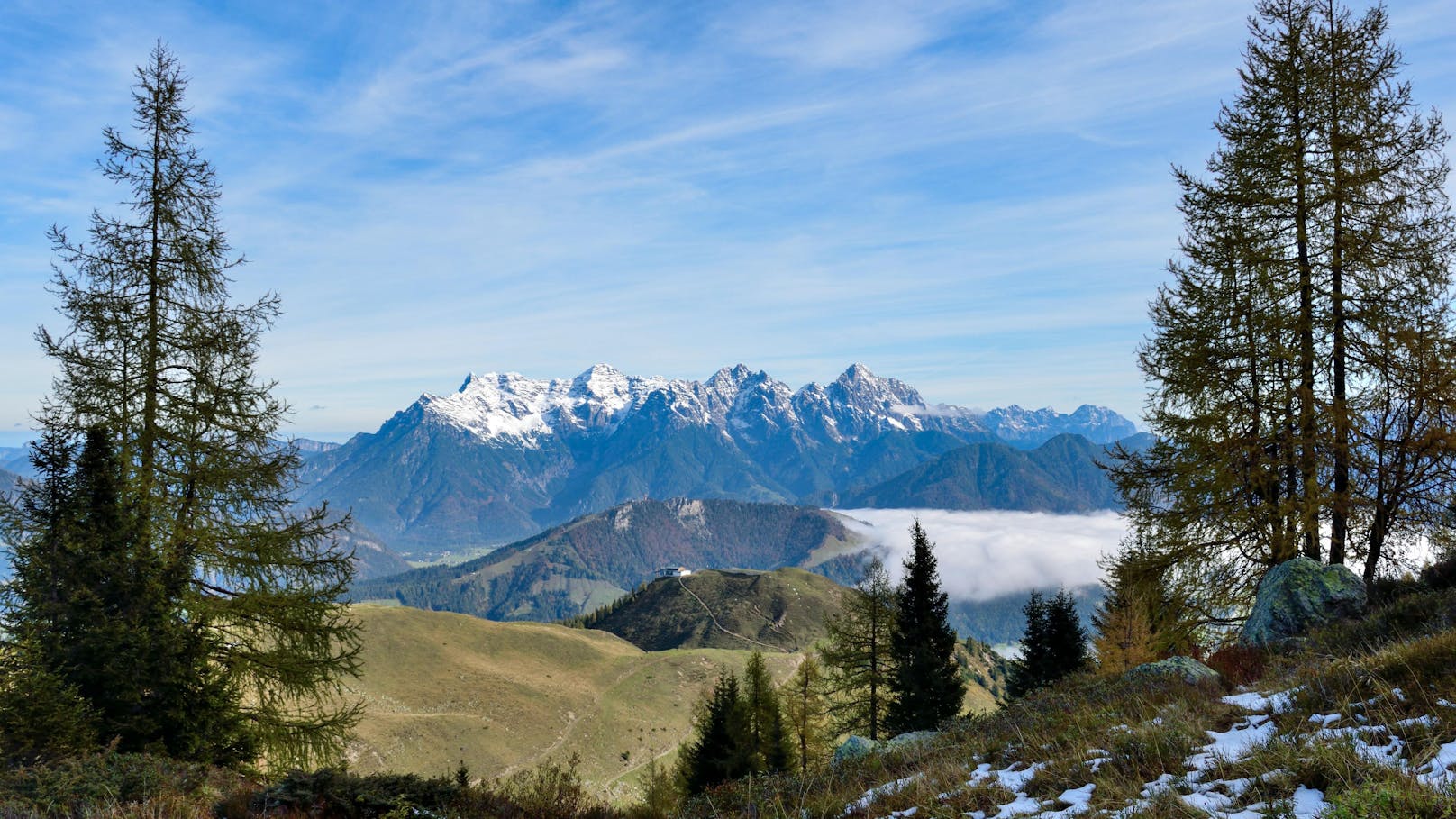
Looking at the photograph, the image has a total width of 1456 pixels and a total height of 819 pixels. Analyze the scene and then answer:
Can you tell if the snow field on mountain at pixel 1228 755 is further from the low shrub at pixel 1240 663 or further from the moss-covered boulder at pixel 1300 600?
the moss-covered boulder at pixel 1300 600

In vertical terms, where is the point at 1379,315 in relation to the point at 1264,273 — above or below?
below

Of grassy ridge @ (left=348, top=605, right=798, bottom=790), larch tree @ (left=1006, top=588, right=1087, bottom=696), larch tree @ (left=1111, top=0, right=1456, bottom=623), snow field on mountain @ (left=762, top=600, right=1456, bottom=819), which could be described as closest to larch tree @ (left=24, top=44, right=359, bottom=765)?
snow field on mountain @ (left=762, top=600, right=1456, bottom=819)

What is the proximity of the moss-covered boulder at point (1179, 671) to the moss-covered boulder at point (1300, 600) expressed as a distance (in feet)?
5.45

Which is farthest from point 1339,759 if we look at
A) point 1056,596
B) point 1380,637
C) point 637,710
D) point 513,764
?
point 637,710

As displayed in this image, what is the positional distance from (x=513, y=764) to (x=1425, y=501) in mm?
87792

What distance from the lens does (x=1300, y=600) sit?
1330 cm

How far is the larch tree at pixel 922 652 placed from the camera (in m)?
32.0

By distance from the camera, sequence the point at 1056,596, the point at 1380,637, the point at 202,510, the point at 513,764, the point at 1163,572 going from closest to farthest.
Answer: the point at 1380,637
the point at 202,510
the point at 1163,572
the point at 1056,596
the point at 513,764

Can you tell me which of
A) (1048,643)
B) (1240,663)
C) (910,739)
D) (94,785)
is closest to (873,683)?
(1048,643)

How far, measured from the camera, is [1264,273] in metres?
15.0

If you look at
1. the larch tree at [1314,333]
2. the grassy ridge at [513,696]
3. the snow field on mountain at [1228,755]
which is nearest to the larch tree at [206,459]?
the snow field on mountain at [1228,755]

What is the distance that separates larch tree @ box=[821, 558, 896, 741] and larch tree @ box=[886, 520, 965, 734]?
0.62 m

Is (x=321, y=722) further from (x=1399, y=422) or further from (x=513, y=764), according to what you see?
(x=513, y=764)

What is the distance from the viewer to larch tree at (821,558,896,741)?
35062mm
